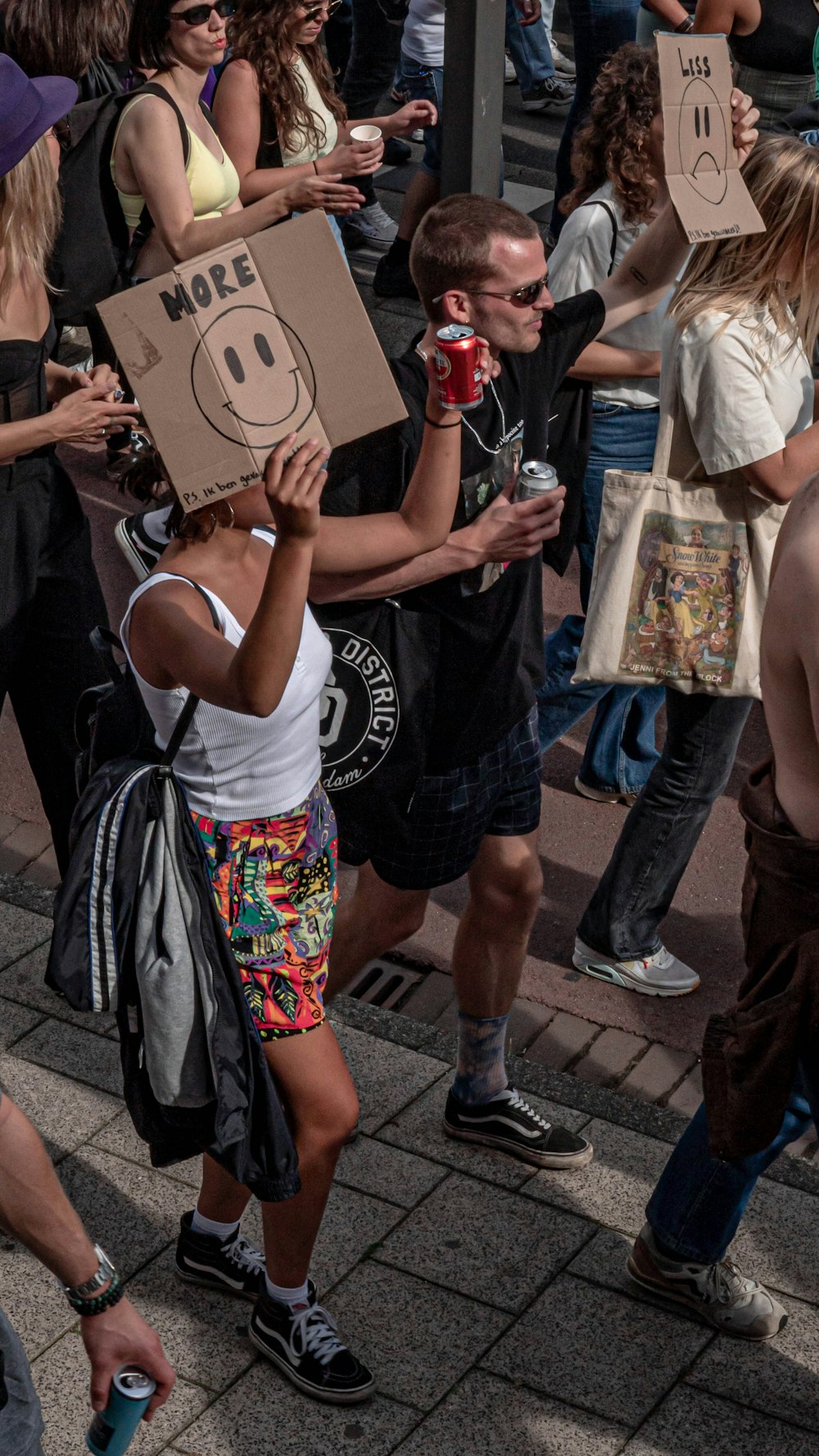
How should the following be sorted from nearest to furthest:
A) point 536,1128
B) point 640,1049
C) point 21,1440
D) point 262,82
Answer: point 21,1440
point 536,1128
point 640,1049
point 262,82

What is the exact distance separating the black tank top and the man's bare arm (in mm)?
4364

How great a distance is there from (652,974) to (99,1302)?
2452 millimetres

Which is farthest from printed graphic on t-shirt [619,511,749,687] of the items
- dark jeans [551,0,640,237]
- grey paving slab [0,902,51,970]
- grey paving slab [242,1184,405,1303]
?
dark jeans [551,0,640,237]

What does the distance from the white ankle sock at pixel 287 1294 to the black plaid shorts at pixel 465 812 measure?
921 mm

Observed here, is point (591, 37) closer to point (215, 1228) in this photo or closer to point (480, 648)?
point (480, 648)

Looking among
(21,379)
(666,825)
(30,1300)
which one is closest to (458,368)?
(21,379)

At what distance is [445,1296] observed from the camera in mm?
3426

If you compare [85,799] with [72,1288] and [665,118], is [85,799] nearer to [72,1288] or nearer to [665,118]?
[72,1288]

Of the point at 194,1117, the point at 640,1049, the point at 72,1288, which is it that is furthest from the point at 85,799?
the point at 640,1049

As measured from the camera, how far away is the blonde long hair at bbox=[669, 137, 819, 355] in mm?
3898

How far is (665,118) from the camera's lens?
3865mm

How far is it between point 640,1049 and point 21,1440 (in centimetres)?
242

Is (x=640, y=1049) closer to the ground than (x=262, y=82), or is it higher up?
closer to the ground

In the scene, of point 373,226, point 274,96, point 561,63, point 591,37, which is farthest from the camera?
point 561,63
